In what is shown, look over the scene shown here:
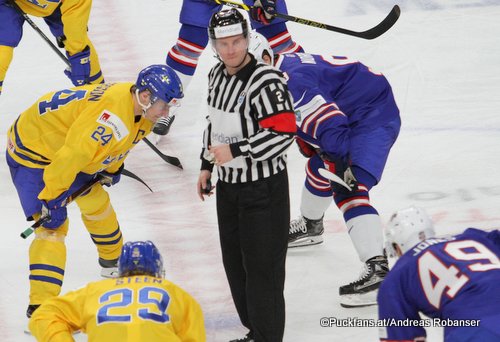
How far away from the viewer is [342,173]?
440 centimetres

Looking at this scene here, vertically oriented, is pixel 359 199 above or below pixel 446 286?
below

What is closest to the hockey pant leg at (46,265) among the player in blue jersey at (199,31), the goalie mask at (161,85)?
the goalie mask at (161,85)

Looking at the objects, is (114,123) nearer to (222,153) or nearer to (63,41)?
(222,153)

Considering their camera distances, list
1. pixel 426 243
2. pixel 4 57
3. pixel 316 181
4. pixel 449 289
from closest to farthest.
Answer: pixel 449 289 < pixel 426 243 < pixel 316 181 < pixel 4 57

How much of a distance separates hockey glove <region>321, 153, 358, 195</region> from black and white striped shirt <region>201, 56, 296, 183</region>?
0.53 meters

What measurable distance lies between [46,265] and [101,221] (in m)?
0.37

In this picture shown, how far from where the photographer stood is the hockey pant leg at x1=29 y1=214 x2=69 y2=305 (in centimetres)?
431

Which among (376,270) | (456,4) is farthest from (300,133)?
(456,4)

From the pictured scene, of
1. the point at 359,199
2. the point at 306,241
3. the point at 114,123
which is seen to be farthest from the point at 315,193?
the point at 114,123

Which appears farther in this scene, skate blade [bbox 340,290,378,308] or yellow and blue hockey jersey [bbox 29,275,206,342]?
skate blade [bbox 340,290,378,308]

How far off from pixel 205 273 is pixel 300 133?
736 millimetres

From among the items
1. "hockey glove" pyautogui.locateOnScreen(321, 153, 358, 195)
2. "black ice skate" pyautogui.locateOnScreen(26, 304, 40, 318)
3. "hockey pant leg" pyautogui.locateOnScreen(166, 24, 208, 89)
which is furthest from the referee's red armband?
"hockey pant leg" pyautogui.locateOnScreen(166, 24, 208, 89)

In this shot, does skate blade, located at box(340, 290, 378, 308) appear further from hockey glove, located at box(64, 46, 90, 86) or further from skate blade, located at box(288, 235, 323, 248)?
hockey glove, located at box(64, 46, 90, 86)

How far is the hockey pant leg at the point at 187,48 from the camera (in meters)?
5.75
